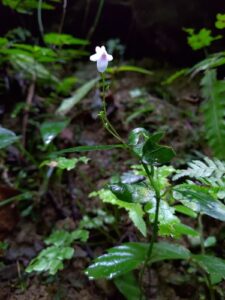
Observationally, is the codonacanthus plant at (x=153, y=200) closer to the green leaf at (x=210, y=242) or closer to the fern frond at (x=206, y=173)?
the fern frond at (x=206, y=173)

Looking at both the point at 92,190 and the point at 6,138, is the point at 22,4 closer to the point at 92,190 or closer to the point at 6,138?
the point at 6,138

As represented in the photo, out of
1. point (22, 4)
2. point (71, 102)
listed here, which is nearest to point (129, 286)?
point (71, 102)

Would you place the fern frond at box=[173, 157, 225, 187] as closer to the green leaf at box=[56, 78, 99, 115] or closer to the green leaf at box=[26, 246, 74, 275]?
the green leaf at box=[26, 246, 74, 275]

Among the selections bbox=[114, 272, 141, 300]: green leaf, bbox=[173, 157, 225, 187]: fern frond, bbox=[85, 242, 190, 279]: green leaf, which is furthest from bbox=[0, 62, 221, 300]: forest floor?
bbox=[173, 157, 225, 187]: fern frond

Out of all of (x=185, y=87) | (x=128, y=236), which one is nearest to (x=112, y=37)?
(x=185, y=87)

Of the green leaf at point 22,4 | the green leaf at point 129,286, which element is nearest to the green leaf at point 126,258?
the green leaf at point 129,286
